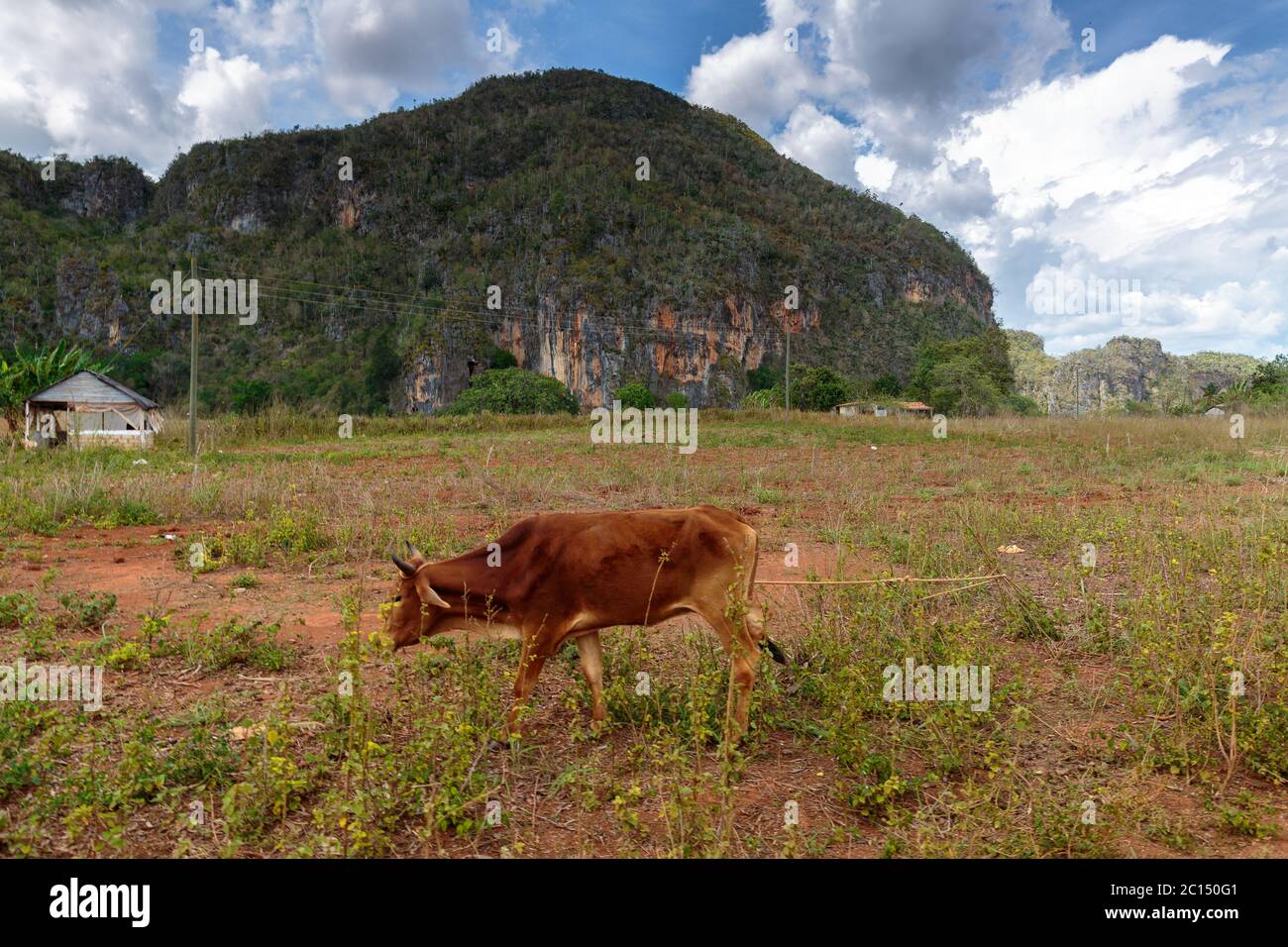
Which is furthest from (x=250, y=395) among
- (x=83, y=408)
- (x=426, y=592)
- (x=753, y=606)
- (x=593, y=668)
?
(x=753, y=606)

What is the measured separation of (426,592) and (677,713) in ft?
5.32

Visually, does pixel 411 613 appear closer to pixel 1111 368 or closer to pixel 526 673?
pixel 526 673

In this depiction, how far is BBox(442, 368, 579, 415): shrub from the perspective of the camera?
186 feet

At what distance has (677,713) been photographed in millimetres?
4348

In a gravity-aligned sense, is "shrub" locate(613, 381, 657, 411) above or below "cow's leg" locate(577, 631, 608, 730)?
above

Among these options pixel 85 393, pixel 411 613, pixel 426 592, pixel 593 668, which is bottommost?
pixel 593 668

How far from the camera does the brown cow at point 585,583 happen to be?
3.97m

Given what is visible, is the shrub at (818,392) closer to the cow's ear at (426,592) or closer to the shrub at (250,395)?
the shrub at (250,395)

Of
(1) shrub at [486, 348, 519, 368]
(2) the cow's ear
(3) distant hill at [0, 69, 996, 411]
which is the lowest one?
(2) the cow's ear

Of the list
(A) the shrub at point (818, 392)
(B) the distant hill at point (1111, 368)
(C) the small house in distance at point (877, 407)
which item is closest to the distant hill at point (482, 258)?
(B) the distant hill at point (1111, 368)

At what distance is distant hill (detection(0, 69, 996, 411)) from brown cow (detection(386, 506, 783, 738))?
77.4 metres

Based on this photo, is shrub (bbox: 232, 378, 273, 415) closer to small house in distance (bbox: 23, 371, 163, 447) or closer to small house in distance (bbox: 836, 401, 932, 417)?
small house in distance (bbox: 23, 371, 163, 447)

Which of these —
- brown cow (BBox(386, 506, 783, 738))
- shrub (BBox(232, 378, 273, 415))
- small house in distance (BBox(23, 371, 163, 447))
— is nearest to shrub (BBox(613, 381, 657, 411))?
shrub (BBox(232, 378, 273, 415))

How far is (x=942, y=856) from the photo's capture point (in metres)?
2.88
